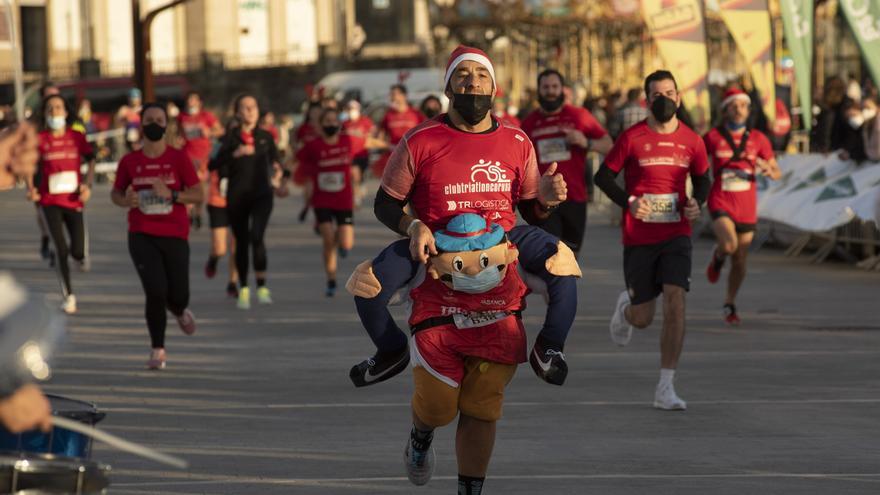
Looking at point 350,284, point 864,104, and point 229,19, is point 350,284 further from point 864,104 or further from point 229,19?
point 229,19

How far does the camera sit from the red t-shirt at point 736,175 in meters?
14.4

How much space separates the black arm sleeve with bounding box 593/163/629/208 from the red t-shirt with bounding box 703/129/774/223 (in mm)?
3300

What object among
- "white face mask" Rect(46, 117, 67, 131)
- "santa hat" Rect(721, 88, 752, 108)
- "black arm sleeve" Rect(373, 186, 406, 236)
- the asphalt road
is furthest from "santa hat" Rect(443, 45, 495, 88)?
"white face mask" Rect(46, 117, 67, 131)

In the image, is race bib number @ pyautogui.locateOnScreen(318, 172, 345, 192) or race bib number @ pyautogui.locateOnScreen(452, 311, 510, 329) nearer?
race bib number @ pyautogui.locateOnScreen(452, 311, 510, 329)

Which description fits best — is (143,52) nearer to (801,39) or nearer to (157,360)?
(801,39)

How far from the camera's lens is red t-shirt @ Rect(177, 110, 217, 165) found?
2418 cm

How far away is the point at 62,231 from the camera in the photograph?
1677 cm

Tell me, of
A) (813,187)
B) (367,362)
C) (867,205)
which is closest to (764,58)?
(813,187)

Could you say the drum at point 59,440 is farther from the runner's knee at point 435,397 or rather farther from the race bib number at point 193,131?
the race bib number at point 193,131

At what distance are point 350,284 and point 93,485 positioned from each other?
290 cm

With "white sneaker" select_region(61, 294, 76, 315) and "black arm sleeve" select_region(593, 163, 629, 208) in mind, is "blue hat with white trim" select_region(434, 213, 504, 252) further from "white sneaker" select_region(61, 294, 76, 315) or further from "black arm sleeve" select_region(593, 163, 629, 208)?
"white sneaker" select_region(61, 294, 76, 315)

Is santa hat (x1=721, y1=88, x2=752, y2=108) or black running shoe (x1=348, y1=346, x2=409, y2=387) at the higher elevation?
santa hat (x1=721, y1=88, x2=752, y2=108)

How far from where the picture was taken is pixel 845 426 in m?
9.77

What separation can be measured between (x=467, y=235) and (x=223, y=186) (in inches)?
419
